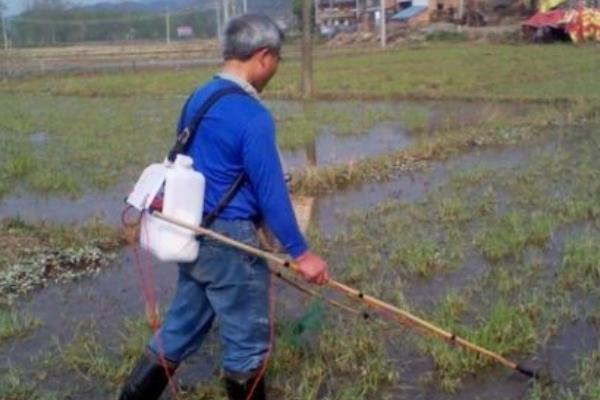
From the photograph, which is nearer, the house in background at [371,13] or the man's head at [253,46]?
the man's head at [253,46]

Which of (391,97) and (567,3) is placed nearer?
(391,97)

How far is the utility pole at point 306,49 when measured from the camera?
17062 mm

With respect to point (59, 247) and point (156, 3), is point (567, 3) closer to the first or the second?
point (59, 247)

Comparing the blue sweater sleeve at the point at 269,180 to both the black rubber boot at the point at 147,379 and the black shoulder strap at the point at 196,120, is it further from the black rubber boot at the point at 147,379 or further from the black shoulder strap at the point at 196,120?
the black rubber boot at the point at 147,379

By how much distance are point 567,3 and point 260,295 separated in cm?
4747

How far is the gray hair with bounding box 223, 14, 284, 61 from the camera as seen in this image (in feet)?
9.52

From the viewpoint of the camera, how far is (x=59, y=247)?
6.02 m

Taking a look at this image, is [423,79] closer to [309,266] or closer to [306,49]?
[306,49]

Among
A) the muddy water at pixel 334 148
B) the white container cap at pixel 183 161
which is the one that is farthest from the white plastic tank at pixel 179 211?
the muddy water at pixel 334 148

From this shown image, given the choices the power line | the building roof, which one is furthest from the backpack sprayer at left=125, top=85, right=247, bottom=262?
the power line

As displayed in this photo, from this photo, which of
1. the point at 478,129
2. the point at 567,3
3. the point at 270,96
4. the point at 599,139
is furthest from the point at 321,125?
the point at 567,3

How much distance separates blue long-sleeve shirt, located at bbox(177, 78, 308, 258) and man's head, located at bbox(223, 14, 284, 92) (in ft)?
0.30

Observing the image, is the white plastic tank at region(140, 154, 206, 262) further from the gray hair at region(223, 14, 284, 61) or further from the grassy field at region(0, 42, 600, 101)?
the grassy field at region(0, 42, 600, 101)

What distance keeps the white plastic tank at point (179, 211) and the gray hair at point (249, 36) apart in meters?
0.45
